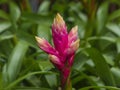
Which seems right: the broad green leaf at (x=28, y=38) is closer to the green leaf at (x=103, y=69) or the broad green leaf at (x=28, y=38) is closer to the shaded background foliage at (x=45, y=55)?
the shaded background foliage at (x=45, y=55)

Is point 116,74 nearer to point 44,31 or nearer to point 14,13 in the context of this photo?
point 44,31

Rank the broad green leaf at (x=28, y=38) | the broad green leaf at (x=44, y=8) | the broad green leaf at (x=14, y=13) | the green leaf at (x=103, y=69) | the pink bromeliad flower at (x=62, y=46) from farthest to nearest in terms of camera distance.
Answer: the broad green leaf at (x=44, y=8) < the broad green leaf at (x=14, y=13) < the broad green leaf at (x=28, y=38) < the green leaf at (x=103, y=69) < the pink bromeliad flower at (x=62, y=46)

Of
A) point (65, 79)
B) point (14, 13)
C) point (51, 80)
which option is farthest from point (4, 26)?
point (65, 79)

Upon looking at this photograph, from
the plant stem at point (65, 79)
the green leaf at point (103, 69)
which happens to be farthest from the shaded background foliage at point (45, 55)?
the plant stem at point (65, 79)

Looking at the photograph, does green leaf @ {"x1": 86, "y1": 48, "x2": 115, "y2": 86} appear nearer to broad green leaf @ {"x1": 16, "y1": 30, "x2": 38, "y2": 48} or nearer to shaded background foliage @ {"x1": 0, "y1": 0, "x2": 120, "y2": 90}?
shaded background foliage @ {"x1": 0, "y1": 0, "x2": 120, "y2": 90}

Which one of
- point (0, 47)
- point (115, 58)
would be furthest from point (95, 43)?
point (0, 47)

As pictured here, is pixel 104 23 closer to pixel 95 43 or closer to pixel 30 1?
pixel 95 43

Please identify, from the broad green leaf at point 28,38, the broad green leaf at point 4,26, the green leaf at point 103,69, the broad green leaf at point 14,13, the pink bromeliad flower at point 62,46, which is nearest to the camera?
the pink bromeliad flower at point 62,46
